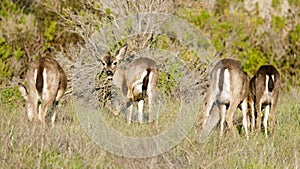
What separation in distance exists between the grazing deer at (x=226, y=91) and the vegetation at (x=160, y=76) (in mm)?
345

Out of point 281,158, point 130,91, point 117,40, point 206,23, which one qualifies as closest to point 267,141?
point 281,158

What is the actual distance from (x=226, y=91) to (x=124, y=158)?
290 centimetres

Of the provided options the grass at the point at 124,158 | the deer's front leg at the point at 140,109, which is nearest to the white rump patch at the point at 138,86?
the deer's front leg at the point at 140,109

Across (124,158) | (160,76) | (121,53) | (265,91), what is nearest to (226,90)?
(265,91)

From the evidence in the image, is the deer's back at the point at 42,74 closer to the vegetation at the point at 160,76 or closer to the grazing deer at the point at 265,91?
the vegetation at the point at 160,76

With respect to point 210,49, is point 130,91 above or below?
below

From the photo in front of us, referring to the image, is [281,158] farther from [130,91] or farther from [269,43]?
[269,43]

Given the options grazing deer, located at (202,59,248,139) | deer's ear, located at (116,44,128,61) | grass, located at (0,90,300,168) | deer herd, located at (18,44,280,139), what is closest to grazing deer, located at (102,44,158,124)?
deer's ear, located at (116,44,128,61)

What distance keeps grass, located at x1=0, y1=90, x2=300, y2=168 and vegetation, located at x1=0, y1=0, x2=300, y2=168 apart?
0.04 feet

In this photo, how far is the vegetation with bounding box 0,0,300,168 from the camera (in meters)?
5.99

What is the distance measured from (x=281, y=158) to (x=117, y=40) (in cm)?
565

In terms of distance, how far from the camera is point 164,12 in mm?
12125

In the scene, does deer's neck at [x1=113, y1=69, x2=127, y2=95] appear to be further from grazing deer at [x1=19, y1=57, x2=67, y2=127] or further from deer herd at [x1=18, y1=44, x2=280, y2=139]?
grazing deer at [x1=19, y1=57, x2=67, y2=127]

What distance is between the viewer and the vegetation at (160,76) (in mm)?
5988
